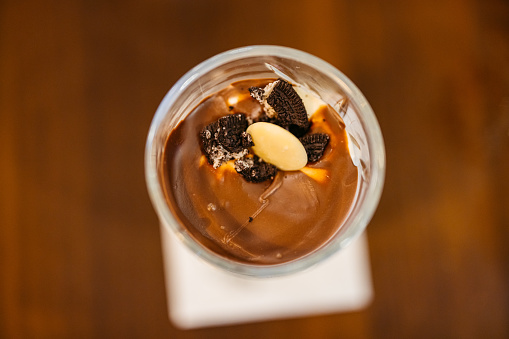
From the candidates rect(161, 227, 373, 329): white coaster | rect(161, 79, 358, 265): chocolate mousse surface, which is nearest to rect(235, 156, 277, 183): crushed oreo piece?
rect(161, 79, 358, 265): chocolate mousse surface

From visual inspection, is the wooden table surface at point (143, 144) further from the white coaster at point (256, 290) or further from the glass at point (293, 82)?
the glass at point (293, 82)

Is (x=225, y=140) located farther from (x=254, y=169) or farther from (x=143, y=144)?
(x=143, y=144)

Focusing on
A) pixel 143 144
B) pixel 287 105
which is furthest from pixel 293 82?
Answer: pixel 143 144

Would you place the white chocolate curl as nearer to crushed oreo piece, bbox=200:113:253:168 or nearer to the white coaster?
crushed oreo piece, bbox=200:113:253:168

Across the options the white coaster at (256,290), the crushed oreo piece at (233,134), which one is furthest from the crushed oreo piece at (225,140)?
the white coaster at (256,290)

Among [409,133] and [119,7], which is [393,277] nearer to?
[409,133]
